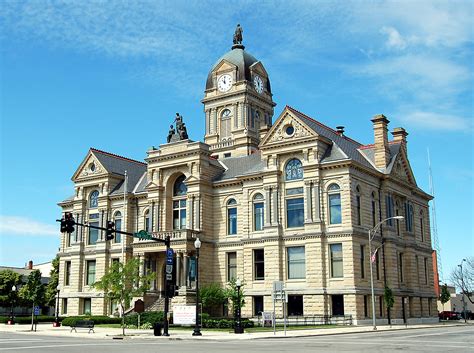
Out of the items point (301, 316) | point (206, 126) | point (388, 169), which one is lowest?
point (301, 316)

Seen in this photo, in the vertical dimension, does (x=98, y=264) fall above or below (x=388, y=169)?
below

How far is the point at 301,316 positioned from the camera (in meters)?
56.7

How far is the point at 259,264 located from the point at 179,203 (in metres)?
12.6

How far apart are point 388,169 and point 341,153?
733 cm

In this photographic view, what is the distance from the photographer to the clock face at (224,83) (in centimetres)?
8772

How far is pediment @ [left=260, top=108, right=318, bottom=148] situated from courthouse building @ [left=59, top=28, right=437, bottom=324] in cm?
11

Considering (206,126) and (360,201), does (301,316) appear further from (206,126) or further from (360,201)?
(206,126)

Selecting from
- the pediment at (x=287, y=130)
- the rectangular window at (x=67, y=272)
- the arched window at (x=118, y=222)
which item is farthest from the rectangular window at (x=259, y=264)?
the rectangular window at (x=67, y=272)

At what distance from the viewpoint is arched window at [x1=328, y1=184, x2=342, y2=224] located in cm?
5747

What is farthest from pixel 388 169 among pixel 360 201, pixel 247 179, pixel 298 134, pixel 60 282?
pixel 60 282

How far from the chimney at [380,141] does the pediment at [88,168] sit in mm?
34133

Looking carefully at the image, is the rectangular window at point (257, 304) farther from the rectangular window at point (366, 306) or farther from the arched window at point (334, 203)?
the arched window at point (334, 203)

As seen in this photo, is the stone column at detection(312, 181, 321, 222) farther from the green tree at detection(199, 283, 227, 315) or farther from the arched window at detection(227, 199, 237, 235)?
the green tree at detection(199, 283, 227, 315)

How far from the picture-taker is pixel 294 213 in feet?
197
